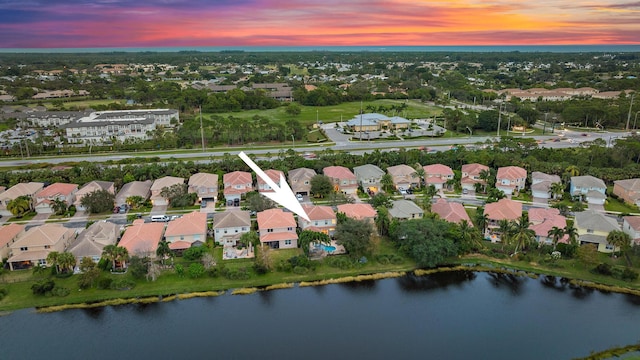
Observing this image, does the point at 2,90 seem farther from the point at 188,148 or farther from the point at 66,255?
the point at 66,255

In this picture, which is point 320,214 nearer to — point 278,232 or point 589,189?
point 278,232

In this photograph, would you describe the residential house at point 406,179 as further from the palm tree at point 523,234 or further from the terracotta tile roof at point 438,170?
the palm tree at point 523,234

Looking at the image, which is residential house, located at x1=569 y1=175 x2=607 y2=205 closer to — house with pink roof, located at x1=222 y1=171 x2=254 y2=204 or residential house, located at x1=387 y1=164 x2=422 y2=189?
residential house, located at x1=387 y1=164 x2=422 y2=189

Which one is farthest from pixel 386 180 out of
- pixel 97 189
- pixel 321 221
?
pixel 97 189

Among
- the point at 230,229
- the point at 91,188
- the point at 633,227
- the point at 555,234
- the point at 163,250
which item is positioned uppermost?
the point at 91,188

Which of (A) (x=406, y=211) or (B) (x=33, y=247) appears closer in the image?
(B) (x=33, y=247)

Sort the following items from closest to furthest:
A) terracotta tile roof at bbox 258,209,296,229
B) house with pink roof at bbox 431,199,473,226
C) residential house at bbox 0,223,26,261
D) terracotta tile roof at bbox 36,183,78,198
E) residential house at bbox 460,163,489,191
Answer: residential house at bbox 0,223,26,261, terracotta tile roof at bbox 258,209,296,229, house with pink roof at bbox 431,199,473,226, terracotta tile roof at bbox 36,183,78,198, residential house at bbox 460,163,489,191

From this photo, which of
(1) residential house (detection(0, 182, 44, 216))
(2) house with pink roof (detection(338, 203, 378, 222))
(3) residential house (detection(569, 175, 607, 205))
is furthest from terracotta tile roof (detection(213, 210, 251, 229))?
(3) residential house (detection(569, 175, 607, 205))

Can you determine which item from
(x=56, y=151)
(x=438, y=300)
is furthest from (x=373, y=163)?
(x=56, y=151)
